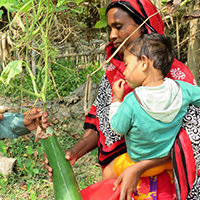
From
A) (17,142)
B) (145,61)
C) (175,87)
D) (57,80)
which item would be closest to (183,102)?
(175,87)

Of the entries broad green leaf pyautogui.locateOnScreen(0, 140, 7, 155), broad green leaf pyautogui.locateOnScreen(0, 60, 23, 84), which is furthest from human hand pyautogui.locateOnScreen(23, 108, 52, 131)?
broad green leaf pyautogui.locateOnScreen(0, 140, 7, 155)

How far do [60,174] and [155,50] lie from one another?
0.83 m

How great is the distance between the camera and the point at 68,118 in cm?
479

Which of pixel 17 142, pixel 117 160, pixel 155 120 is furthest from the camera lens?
pixel 17 142

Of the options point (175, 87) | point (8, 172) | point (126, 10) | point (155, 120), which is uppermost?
point (126, 10)

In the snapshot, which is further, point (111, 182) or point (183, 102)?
point (111, 182)

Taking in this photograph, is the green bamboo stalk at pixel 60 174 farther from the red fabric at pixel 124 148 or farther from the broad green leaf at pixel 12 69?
the broad green leaf at pixel 12 69

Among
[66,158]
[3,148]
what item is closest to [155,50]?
[66,158]

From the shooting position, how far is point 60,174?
153cm

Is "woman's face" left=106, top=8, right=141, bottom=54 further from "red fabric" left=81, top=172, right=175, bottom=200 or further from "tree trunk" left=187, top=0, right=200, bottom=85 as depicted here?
"tree trunk" left=187, top=0, right=200, bottom=85

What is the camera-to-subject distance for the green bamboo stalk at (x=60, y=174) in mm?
1508

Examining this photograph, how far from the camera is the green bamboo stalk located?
1.51 m

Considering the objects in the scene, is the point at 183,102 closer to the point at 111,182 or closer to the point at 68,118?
the point at 111,182

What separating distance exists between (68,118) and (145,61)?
340 centimetres
